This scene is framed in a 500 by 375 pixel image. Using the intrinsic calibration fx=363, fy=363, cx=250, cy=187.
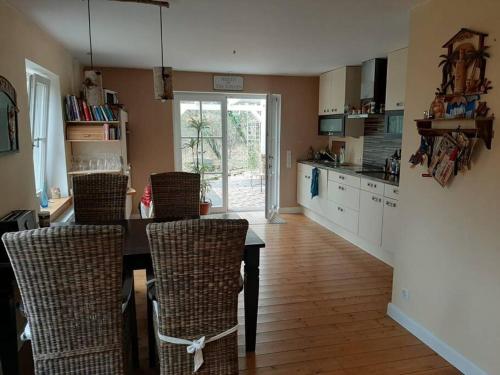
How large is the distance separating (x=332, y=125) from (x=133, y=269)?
4.37m

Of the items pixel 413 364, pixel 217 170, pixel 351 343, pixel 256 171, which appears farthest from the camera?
pixel 256 171

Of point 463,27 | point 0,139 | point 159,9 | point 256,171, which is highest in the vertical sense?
point 159,9

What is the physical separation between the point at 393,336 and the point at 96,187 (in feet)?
8.59

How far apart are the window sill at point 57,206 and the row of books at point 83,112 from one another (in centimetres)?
94

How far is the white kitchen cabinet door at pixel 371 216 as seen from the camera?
4152mm

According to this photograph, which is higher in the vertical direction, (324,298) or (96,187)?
(96,187)

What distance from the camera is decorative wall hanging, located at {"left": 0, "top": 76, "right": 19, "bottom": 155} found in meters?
2.45

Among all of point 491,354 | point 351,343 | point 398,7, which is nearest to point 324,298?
point 351,343

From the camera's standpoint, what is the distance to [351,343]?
2.63 meters

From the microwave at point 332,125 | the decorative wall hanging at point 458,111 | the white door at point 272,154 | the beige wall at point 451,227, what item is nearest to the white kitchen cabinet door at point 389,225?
the beige wall at point 451,227

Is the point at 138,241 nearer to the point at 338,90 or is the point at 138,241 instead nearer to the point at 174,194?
the point at 174,194

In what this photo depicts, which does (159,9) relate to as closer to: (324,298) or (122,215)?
(122,215)

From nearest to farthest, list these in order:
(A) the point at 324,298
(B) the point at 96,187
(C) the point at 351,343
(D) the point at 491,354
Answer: (D) the point at 491,354 → (C) the point at 351,343 → (B) the point at 96,187 → (A) the point at 324,298

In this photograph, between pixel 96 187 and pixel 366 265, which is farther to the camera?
pixel 366 265
